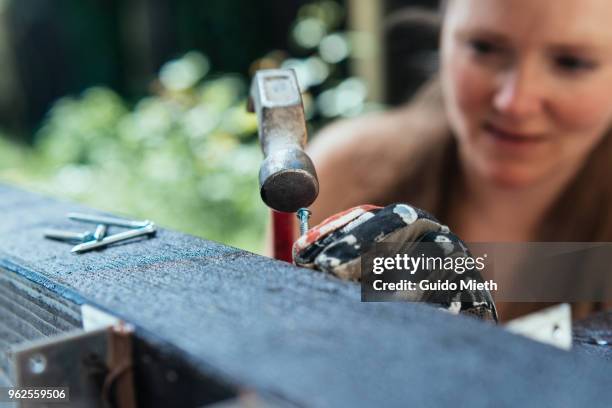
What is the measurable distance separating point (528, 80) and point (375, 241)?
0.98 metres

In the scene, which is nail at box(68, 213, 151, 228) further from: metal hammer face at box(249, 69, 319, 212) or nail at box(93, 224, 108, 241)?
metal hammer face at box(249, 69, 319, 212)

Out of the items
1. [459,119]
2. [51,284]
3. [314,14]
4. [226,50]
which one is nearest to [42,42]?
[226,50]

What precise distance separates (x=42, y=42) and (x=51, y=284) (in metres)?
4.34

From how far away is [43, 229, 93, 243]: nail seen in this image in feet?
3.01

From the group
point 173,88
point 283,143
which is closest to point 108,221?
point 283,143

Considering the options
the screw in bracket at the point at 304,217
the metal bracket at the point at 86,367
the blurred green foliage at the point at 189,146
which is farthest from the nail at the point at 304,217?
the blurred green foliage at the point at 189,146

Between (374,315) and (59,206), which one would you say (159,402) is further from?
(59,206)

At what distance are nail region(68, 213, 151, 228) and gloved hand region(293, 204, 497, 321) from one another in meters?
0.31

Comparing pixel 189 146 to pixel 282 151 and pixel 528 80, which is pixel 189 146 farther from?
pixel 282 151

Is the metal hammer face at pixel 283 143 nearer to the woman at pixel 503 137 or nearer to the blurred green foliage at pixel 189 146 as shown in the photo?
the woman at pixel 503 137

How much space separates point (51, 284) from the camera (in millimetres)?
755

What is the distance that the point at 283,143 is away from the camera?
810 millimetres

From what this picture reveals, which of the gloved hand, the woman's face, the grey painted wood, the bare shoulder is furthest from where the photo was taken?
the bare shoulder
